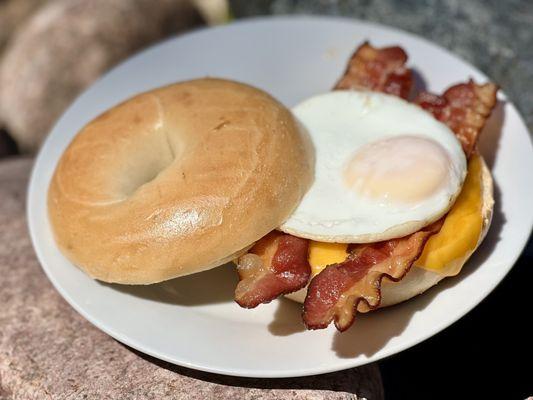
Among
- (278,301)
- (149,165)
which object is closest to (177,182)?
(149,165)

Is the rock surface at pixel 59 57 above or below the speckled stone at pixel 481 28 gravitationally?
below

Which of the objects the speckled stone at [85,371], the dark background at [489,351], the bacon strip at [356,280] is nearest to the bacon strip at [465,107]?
the bacon strip at [356,280]

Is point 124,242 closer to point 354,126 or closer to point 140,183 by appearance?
point 140,183

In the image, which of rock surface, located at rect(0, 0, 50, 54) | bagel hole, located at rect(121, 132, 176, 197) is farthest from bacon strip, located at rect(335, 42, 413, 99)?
rock surface, located at rect(0, 0, 50, 54)

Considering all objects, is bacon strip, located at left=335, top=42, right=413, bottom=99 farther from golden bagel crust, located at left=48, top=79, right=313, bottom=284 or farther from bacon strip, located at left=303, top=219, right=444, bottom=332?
bacon strip, located at left=303, top=219, right=444, bottom=332

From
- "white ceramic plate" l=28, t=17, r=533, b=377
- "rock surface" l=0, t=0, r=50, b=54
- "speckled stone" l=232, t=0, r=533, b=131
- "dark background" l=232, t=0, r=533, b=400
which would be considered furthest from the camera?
"rock surface" l=0, t=0, r=50, b=54

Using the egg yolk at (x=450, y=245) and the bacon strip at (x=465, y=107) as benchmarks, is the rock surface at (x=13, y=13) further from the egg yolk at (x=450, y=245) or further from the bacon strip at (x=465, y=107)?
the egg yolk at (x=450, y=245)
